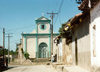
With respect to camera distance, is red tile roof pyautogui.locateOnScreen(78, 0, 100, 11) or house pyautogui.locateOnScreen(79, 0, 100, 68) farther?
red tile roof pyautogui.locateOnScreen(78, 0, 100, 11)

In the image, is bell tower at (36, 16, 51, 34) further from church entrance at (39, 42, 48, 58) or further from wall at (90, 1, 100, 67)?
wall at (90, 1, 100, 67)

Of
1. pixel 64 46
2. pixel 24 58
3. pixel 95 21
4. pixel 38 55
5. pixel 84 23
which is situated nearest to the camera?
pixel 95 21

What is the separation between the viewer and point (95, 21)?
8.84m

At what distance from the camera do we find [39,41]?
47.7 meters

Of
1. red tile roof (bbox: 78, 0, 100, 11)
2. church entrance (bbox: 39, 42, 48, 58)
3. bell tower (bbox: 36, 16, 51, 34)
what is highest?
bell tower (bbox: 36, 16, 51, 34)

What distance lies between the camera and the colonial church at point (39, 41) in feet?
154

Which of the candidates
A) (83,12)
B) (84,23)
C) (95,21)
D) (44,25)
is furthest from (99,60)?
(44,25)

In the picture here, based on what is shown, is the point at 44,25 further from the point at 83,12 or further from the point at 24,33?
the point at 83,12

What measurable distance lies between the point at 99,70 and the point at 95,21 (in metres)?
2.10

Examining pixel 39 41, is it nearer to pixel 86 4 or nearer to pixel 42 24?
pixel 42 24

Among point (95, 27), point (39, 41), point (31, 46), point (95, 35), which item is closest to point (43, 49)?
point (39, 41)

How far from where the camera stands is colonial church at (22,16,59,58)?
46.8 meters

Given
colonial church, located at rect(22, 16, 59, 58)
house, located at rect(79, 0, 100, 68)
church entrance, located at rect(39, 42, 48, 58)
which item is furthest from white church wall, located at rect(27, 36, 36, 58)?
house, located at rect(79, 0, 100, 68)

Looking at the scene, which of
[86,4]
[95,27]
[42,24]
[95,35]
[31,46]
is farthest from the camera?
[42,24]
